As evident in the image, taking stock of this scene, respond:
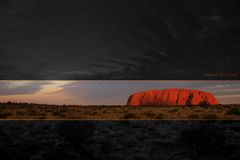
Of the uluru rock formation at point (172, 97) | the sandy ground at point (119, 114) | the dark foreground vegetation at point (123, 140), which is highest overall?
the uluru rock formation at point (172, 97)

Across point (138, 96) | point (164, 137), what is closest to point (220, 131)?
point (164, 137)

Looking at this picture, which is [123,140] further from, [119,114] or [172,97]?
[172,97]

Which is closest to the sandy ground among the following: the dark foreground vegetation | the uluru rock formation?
the dark foreground vegetation

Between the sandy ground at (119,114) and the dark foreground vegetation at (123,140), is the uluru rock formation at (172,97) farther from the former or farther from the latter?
the dark foreground vegetation at (123,140)

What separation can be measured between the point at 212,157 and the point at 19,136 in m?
10.3

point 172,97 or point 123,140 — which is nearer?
point 123,140

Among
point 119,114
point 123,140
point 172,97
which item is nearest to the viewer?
point 123,140

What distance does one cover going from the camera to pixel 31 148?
46.8 feet

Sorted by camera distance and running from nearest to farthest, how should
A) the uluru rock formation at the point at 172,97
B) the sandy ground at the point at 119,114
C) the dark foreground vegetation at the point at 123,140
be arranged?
1. the dark foreground vegetation at the point at 123,140
2. the sandy ground at the point at 119,114
3. the uluru rock formation at the point at 172,97

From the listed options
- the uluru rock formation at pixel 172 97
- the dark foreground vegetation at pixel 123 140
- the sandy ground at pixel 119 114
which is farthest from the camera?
the uluru rock formation at pixel 172 97

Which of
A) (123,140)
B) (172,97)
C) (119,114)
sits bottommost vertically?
(123,140)

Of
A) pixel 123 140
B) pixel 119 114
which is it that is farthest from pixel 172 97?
pixel 123 140

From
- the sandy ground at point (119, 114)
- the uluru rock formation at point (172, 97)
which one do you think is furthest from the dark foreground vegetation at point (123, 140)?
the uluru rock formation at point (172, 97)

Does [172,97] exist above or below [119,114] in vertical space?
above
